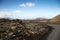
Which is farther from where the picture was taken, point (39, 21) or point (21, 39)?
point (39, 21)

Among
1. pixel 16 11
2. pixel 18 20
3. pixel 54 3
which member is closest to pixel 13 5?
pixel 16 11

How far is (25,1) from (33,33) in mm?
624

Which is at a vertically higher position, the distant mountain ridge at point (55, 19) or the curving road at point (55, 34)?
the distant mountain ridge at point (55, 19)

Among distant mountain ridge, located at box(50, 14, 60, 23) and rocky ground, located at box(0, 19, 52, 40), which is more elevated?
distant mountain ridge, located at box(50, 14, 60, 23)

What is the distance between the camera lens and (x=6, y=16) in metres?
2.69

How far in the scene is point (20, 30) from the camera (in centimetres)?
259

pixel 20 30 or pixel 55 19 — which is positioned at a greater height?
pixel 55 19

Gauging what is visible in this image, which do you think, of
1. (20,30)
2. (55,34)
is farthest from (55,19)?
(20,30)

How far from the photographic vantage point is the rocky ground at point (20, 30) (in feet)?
8.32

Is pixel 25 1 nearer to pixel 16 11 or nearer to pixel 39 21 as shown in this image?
pixel 16 11

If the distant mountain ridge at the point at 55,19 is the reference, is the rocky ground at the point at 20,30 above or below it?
below

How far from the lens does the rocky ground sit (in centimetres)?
254

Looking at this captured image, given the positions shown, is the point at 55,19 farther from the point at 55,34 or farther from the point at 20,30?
the point at 20,30

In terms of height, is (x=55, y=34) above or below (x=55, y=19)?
below
